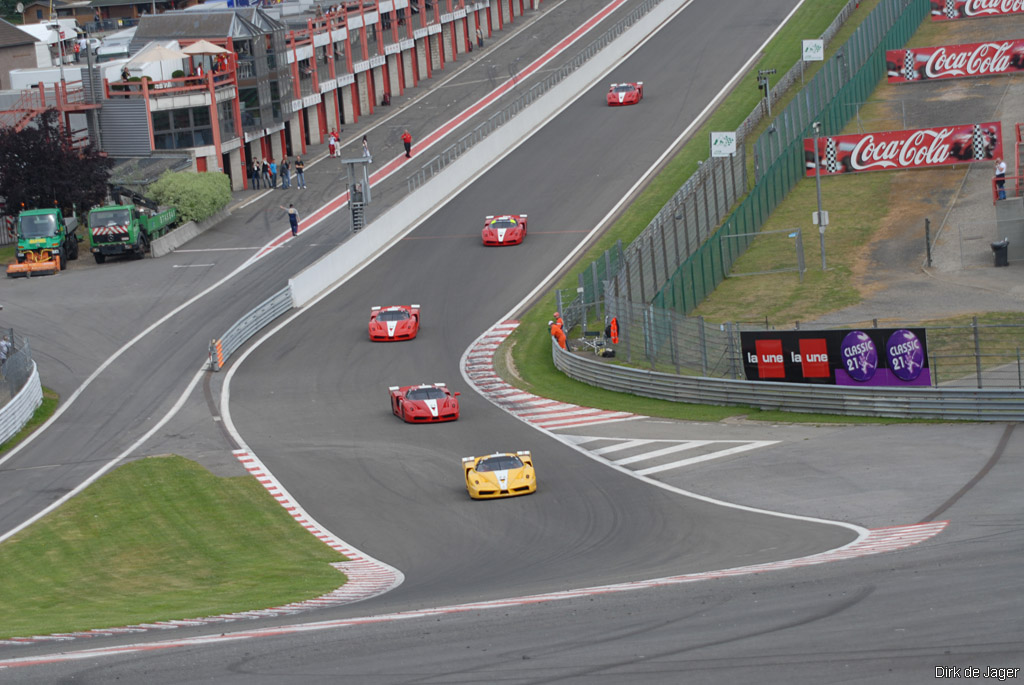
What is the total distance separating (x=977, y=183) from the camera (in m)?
56.8

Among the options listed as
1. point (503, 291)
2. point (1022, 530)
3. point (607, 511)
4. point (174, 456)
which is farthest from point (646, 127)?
point (1022, 530)

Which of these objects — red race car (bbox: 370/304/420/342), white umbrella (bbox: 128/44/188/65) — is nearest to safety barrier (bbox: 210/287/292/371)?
red race car (bbox: 370/304/420/342)

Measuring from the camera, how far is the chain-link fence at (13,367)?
3866cm

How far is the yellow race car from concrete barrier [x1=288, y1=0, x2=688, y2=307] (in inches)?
949

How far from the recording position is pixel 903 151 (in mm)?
60656

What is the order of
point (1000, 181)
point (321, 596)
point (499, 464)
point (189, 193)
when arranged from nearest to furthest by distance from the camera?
point (321, 596) < point (499, 464) < point (1000, 181) < point (189, 193)

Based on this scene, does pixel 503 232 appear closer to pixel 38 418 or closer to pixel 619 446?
pixel 38 418

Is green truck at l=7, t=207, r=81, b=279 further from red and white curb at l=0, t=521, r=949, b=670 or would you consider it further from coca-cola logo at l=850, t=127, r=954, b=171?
red and white curb at l=0, t=521, r=949, b=670

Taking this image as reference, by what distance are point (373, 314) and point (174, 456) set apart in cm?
1349

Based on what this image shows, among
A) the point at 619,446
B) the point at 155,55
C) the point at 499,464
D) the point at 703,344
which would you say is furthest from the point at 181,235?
the point at 499,464

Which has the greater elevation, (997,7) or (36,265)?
(997,7)

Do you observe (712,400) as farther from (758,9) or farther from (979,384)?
(758,9)

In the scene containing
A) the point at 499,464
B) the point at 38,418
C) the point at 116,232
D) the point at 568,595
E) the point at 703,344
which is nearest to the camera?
the point at 568,595

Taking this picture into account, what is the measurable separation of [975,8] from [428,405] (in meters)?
63.5
